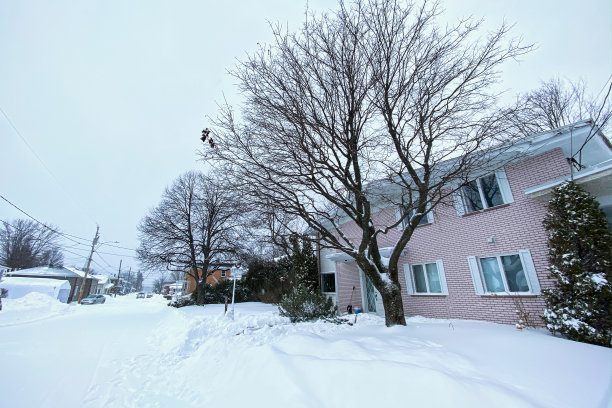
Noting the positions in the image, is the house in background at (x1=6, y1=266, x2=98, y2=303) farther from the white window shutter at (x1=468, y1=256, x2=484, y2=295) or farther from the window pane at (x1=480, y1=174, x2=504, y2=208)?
the window pane at (x1=480, y1=174, x2=504, y2=208)

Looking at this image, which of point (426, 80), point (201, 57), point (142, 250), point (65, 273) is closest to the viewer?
point (426, 80)

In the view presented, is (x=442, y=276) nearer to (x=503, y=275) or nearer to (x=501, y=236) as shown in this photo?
(x=503, y=275)

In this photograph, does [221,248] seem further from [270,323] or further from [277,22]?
[277,22]

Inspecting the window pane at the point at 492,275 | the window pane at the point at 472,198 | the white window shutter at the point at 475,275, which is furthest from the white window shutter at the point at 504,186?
the white window shutter at the point at 475,275

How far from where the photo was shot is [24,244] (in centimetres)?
3856

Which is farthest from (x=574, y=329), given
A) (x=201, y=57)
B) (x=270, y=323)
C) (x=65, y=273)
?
(x=65, y=273)

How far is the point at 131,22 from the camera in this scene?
8883 mm

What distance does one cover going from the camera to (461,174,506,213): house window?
912cm

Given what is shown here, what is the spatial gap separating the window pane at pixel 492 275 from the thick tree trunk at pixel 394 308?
4.35 metres

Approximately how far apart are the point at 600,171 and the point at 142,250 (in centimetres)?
2683

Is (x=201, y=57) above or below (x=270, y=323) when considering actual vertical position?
above

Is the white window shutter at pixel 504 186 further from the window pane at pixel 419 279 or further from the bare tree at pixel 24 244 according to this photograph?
the bare tree at pixel 24 244

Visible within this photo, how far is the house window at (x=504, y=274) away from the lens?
318 inches

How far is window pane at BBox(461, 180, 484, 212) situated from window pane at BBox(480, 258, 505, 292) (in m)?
1.93
